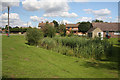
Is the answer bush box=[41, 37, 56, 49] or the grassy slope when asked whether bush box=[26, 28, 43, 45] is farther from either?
the grassy slope

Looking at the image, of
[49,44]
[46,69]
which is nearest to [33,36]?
[49,44]

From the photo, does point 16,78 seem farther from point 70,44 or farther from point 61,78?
point 70,44

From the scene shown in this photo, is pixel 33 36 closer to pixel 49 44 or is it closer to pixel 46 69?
pixel 49 44

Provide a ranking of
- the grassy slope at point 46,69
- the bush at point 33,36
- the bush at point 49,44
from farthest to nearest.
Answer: the bush at point 33,36 → the bush at point 49,44 → the grassy slope at point 46,69

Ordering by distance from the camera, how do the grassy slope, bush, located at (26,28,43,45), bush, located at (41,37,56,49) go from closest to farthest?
the grassy slope < bush, located at (41,37,56,49) < bush, located at (26,28,43,45)

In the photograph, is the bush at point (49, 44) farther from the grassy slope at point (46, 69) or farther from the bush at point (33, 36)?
the grassy slope at point (46, 69)

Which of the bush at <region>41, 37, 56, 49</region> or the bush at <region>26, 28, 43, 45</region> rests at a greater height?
the bush at <region>26, 28, 43, 45</region>

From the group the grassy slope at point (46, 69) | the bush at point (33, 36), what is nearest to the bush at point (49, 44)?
the bush at point (33, 36)

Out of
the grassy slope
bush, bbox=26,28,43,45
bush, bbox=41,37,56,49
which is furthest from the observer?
bush, bbox=26,28,43,45

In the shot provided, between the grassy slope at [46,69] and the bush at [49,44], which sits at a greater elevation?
the bush at [49,44]

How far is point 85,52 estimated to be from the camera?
12883 millimetres

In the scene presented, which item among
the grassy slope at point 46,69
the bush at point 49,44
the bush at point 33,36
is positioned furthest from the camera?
the bush at point 33,36

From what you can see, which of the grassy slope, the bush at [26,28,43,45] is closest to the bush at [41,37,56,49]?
the bush at [26,28,43,45]

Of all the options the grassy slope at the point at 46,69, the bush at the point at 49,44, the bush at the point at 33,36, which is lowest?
the grassy slope at the point at 46,69
